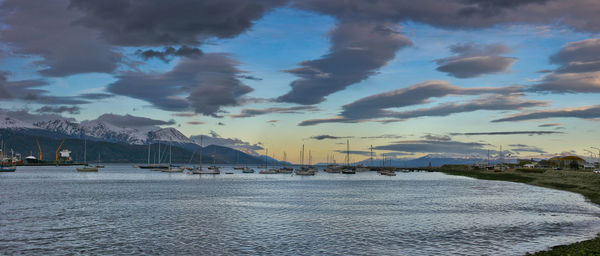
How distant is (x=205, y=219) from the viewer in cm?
5091

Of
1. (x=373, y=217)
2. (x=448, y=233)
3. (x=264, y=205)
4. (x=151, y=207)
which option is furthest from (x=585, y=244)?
(x=151, y=207)

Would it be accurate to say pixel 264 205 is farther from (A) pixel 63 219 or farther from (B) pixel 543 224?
(B) pixel 543 224

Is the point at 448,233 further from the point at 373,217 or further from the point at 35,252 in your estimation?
the point at 35,252

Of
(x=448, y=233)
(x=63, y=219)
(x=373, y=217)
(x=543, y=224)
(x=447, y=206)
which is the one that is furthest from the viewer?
(x=447, y=206)

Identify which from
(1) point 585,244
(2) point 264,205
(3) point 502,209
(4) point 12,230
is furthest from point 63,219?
(3) point 502,209

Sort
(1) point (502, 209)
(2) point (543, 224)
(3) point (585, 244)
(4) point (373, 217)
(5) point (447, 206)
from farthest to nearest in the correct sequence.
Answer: (5) point (447, 206) → (1) point (502, 209) → (4) point (373, 217) → (2) point (543, 224) → (3) point (585, 244)

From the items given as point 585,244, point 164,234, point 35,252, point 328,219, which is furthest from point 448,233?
point 35,252

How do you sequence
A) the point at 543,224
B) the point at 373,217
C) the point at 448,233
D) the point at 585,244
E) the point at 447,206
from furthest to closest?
the point at 447,206 → the point at 373,217 → the point at 543,224 → the point at 448,233 → the point at 585,244

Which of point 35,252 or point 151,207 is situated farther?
point 151,207

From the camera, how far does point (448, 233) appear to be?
3975cm

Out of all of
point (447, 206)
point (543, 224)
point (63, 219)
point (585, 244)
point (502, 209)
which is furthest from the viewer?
point (447, 206)

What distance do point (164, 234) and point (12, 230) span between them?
565 inches

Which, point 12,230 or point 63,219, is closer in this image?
point 12,230

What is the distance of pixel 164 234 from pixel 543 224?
122 ft
